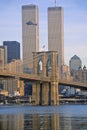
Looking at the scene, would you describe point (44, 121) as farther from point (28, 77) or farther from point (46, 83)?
point (46, 83)

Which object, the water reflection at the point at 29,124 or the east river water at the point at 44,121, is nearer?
the water reflection at the point at 29,124

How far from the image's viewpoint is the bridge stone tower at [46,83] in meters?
122

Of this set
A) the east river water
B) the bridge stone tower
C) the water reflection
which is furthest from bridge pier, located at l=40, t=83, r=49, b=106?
the water reflection

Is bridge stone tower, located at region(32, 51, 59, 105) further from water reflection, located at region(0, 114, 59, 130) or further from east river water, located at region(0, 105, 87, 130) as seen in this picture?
water reflection, located at region(0, 114, 59, 130)

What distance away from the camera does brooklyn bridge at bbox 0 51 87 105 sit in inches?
4535

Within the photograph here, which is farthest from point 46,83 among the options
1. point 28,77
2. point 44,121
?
point 44,121

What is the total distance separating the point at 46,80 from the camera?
119688mm

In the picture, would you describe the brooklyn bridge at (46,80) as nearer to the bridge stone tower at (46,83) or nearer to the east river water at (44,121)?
the bridge stone tower at (46,83)

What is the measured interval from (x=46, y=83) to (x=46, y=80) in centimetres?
258

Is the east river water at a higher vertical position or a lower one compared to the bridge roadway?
lower

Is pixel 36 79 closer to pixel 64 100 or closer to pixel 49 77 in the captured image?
pixel 49 77

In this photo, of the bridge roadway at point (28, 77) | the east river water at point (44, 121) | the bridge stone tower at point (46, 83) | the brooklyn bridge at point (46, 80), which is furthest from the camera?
the bridge stone tower at point (46, 83)

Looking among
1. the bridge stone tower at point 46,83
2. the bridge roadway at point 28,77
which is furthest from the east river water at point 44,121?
the bridge stone tower at point 46,83

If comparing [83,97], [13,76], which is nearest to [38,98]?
[13,76]
